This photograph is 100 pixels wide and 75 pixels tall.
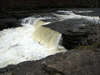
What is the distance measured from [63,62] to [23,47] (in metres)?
4.49

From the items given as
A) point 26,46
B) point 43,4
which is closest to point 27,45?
point 26,46

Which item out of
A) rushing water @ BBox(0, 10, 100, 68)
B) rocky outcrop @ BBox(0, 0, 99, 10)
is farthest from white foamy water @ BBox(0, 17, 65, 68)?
rocky outcrop @ BBox(0, 0, 99, 10)

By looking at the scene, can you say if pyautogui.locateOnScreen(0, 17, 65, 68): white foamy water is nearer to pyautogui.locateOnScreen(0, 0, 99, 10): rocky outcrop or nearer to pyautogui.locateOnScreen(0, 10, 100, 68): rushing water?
pyautogui.locateOnScreen(0, 10, 100, 68): rushing water

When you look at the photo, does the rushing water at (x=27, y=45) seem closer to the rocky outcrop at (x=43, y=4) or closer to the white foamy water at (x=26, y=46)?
the white foamy water at (x=26, y=46)

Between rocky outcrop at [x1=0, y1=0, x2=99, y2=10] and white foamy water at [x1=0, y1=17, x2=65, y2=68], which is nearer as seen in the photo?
white foamy water at [x1=0, y1=17, x2=65, y2=68]

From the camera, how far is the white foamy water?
679cm

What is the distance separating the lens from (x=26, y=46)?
8031 millimetres

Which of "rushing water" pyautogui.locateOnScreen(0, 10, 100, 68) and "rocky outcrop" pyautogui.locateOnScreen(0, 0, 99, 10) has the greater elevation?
"rocky outcrop" pyautogui.locateOnScreen(0, 0, 99, 10)

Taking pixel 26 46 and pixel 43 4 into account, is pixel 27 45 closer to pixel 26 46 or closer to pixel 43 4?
pixel 26 46

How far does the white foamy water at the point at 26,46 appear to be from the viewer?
6.79m

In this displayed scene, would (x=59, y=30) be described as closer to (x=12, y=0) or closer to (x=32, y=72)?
(x=32, y=72)

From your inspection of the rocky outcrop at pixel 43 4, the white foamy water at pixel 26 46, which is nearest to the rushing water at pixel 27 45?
the white foamy water at pixel 26 46

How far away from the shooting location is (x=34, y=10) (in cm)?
1659

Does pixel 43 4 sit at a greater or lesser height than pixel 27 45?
greater
